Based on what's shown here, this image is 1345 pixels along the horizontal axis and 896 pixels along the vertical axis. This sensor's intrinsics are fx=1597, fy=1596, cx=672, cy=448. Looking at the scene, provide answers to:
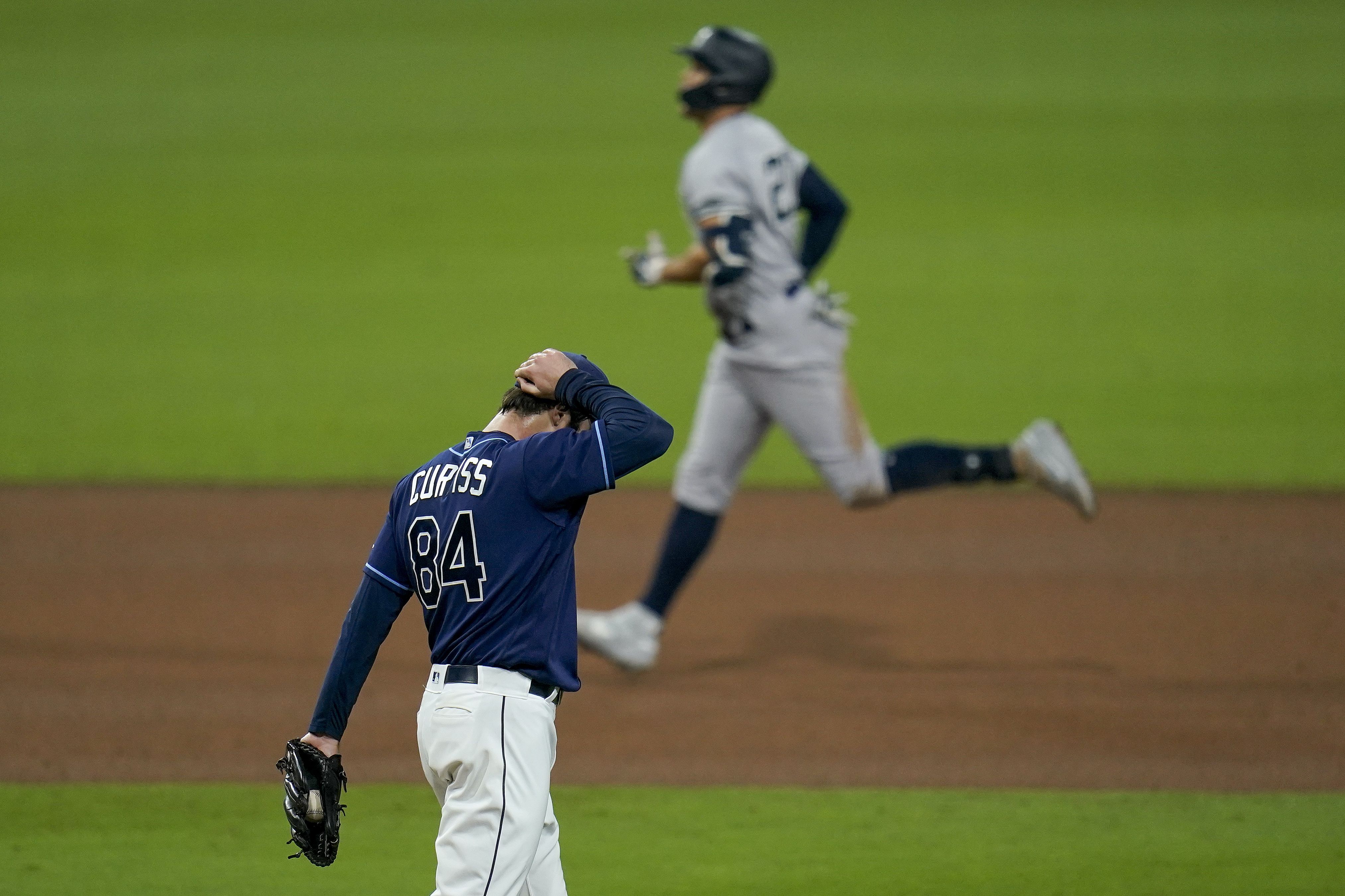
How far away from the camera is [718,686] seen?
20.5 ft

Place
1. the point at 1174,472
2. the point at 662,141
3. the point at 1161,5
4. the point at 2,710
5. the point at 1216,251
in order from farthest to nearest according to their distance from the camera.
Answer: the point at 1161,5
the point at 662,141
the point at 1216,251
the point at 1174,472
the point at 2,710

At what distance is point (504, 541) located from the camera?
10.7 ft

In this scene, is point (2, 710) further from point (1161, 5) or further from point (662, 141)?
point (1161, 5)

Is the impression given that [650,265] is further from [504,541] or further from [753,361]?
[504,541]

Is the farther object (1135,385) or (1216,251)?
(1216,251)

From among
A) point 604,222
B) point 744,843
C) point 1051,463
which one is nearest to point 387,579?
point 744,843

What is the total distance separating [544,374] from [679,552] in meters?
2.77

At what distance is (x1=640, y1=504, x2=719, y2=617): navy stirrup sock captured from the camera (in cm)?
609

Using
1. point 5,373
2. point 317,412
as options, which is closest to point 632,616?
point 317,412

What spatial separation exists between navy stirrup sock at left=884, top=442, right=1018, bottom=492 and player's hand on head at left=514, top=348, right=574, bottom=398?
2.84 metres

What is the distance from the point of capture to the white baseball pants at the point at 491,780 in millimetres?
3127

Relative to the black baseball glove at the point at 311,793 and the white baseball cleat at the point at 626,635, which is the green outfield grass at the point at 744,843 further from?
the black baseball glove at the point at 311,793

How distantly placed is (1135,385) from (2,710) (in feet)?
28.1

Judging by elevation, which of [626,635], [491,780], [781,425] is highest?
[491,780]
